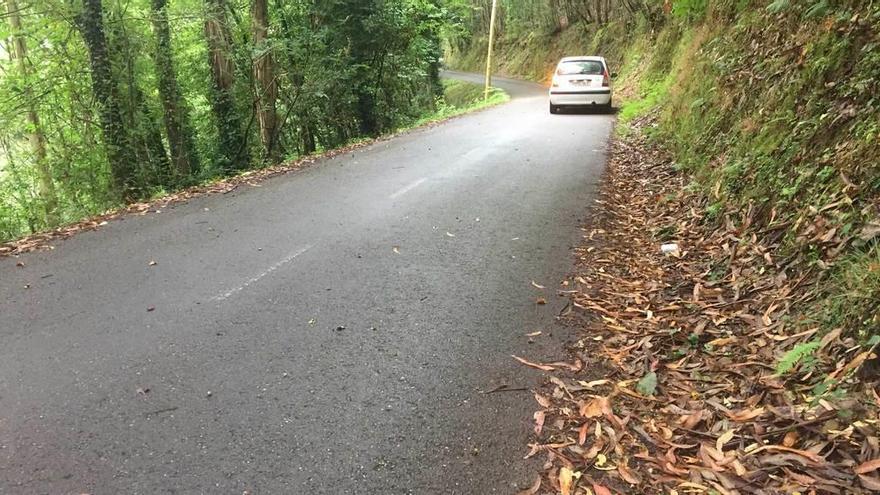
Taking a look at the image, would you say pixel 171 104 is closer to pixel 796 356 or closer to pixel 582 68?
pixel 582 68

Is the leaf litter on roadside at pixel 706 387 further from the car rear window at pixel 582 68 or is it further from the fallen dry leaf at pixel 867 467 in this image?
the car rear window at pixel 582 68

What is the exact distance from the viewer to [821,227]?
4152 mm

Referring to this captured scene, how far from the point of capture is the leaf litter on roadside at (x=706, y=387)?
2775 millimetres

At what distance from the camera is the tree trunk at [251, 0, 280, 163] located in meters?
13.9

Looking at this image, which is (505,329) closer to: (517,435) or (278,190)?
(517,435)

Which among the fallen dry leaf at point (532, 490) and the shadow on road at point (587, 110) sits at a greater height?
the fallen dry leaf at point (532, 490)

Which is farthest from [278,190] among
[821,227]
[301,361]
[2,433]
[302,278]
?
[821,227]

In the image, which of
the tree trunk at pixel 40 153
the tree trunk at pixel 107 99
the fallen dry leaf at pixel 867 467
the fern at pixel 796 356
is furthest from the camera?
the tree trunk at pixel 40 153

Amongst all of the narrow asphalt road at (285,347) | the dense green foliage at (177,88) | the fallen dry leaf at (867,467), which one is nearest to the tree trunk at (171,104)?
the dense green foliage at (177,88)

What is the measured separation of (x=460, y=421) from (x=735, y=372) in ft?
6.00

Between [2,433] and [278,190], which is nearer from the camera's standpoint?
[2,433]

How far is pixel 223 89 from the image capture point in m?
14.1

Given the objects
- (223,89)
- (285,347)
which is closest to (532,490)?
(285,347)

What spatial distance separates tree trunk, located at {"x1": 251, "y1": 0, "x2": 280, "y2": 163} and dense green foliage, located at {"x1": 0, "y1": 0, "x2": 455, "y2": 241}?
34 millimetres
